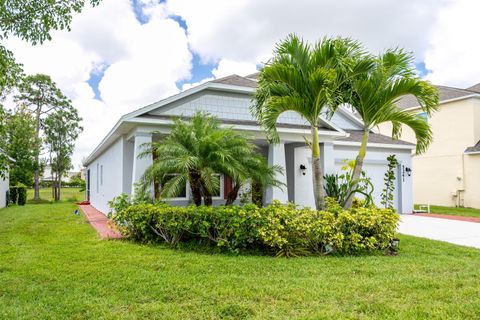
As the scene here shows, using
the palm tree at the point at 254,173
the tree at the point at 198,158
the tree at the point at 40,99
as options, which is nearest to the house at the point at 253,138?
the tree at the point at 198,158

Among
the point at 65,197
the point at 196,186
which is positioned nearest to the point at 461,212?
the point at 196,186

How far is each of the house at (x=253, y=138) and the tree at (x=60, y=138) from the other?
13.8 m

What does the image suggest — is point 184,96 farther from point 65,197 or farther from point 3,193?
point 65,197

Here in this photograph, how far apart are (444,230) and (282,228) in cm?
709

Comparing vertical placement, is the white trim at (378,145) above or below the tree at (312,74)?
below

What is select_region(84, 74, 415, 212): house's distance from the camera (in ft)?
36.9

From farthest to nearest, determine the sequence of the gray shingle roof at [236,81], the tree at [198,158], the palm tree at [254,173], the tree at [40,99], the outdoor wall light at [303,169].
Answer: the tree at [40,99]
the outdoor wall light at [303,169]
the gray shingle roof at [236,81]
the palm tree at [254,173]
the tree at [198,158]

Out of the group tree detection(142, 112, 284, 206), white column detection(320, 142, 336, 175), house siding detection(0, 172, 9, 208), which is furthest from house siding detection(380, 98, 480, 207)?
house siding detection(0, 172, 9, 208)

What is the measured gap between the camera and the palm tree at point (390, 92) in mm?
9133

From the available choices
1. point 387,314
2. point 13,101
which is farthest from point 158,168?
point 13,101

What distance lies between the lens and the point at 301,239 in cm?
810

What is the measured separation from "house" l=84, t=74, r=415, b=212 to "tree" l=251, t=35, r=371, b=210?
2.81 meters

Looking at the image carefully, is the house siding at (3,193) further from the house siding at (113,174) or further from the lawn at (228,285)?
the lawn at (228,285)

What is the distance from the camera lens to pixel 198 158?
969 cm
